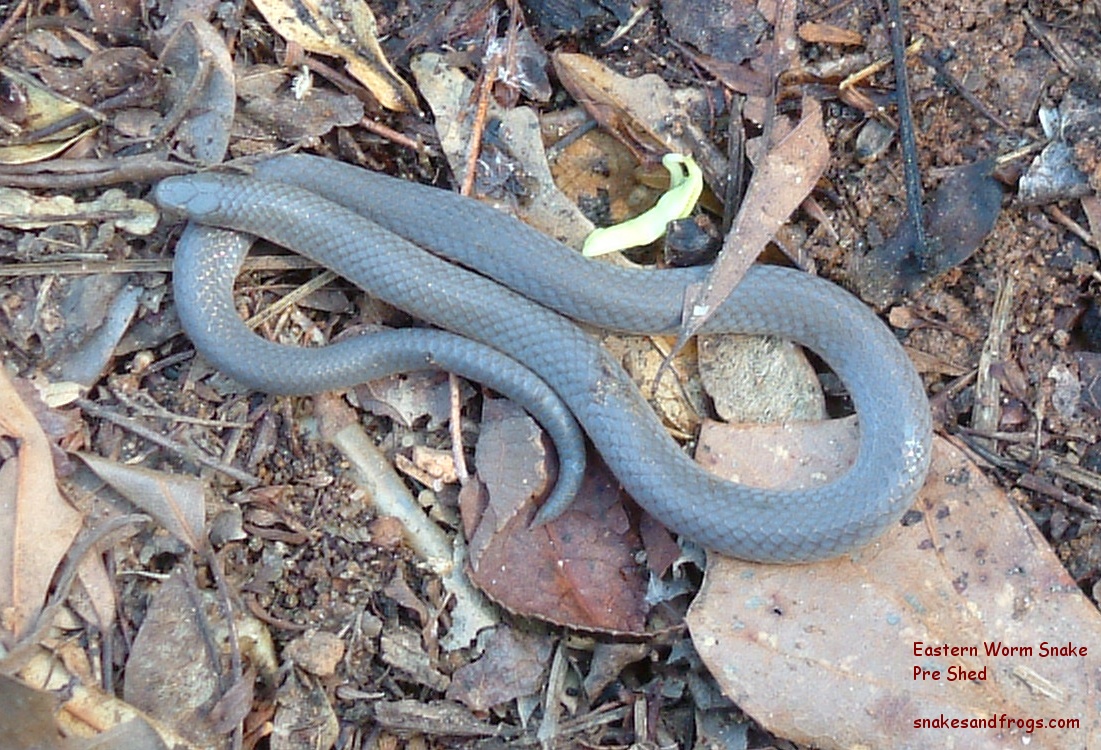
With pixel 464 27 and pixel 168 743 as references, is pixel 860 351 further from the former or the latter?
pixel 168 743

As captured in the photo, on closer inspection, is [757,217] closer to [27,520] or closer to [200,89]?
[200,89]

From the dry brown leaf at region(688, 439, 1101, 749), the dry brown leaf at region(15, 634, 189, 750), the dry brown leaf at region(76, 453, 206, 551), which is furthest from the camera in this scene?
the dry brown leaf at region(76, 453, 206, 551)

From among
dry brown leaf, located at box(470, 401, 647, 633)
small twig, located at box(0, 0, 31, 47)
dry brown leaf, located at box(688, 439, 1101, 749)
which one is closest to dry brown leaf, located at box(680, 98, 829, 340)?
dry brown leaf, located at box(470, 401, 647, 633)

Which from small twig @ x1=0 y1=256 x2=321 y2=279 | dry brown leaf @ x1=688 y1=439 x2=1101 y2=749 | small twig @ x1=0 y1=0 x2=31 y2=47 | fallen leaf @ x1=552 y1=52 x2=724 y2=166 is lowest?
dry brown leaf @ x1=688 y1=439 x2=1101 y2=749

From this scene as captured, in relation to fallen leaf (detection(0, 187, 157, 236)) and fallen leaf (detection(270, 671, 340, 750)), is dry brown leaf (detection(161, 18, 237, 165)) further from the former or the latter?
fallen leaf (detection(270, 671, 340, 750))

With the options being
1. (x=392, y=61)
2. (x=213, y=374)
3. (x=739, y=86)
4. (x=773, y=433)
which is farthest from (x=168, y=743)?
(x=739, y=86)

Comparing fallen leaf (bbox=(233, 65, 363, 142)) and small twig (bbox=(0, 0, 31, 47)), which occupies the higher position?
small twig (bbox=(0, 0, 31, 47))

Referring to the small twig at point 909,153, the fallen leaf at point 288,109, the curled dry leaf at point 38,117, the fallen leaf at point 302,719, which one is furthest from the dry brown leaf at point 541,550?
the curled dry leaf at point 38,117
